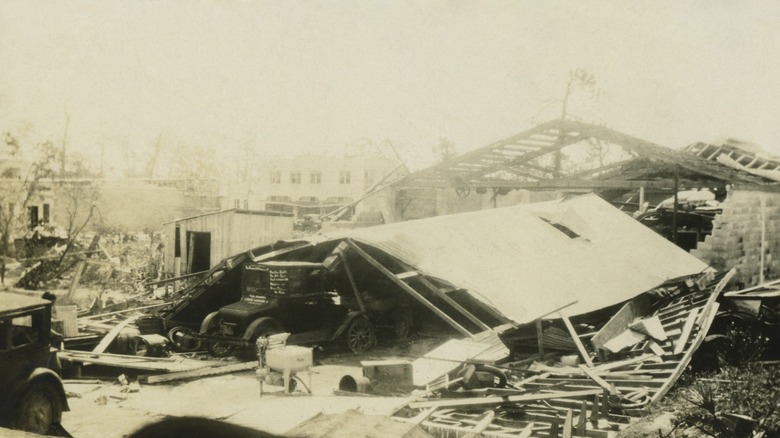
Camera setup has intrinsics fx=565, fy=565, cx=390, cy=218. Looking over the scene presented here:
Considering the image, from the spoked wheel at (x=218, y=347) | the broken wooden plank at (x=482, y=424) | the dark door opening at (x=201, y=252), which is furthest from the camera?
the dark door opening at (x=201, y=252)

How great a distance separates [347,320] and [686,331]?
669cm

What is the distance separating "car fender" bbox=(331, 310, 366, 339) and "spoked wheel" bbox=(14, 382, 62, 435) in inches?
223

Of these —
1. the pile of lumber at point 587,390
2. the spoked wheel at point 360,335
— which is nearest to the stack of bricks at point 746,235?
the pile of lumber at point 587,390

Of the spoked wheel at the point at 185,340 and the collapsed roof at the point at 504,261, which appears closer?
the collapsed roof at the point at 504,261

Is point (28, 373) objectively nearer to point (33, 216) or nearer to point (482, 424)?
point (482, 424)

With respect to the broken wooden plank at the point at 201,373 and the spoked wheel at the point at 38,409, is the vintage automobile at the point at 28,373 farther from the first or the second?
the broken wooden plank at the point at 201,373

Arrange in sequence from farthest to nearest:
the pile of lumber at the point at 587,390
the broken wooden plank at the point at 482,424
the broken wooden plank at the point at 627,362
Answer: the broken wooden plank at the point at 627,362
the pile of lumber at the point at 587,390
the broken wooden plank at the point at 482,424

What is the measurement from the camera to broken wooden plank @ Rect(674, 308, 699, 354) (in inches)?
374

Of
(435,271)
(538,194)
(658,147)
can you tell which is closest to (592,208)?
(658,147)

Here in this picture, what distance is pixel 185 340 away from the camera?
40.1ft

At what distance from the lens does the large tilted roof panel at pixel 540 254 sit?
11117 mm

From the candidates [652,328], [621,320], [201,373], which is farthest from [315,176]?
[652,328]

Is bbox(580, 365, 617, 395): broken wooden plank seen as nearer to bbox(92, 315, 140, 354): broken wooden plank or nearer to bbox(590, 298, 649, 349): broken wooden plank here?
bbox(590, 298, 649, 349): broken wooden plank

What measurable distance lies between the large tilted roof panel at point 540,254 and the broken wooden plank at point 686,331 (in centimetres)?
153
